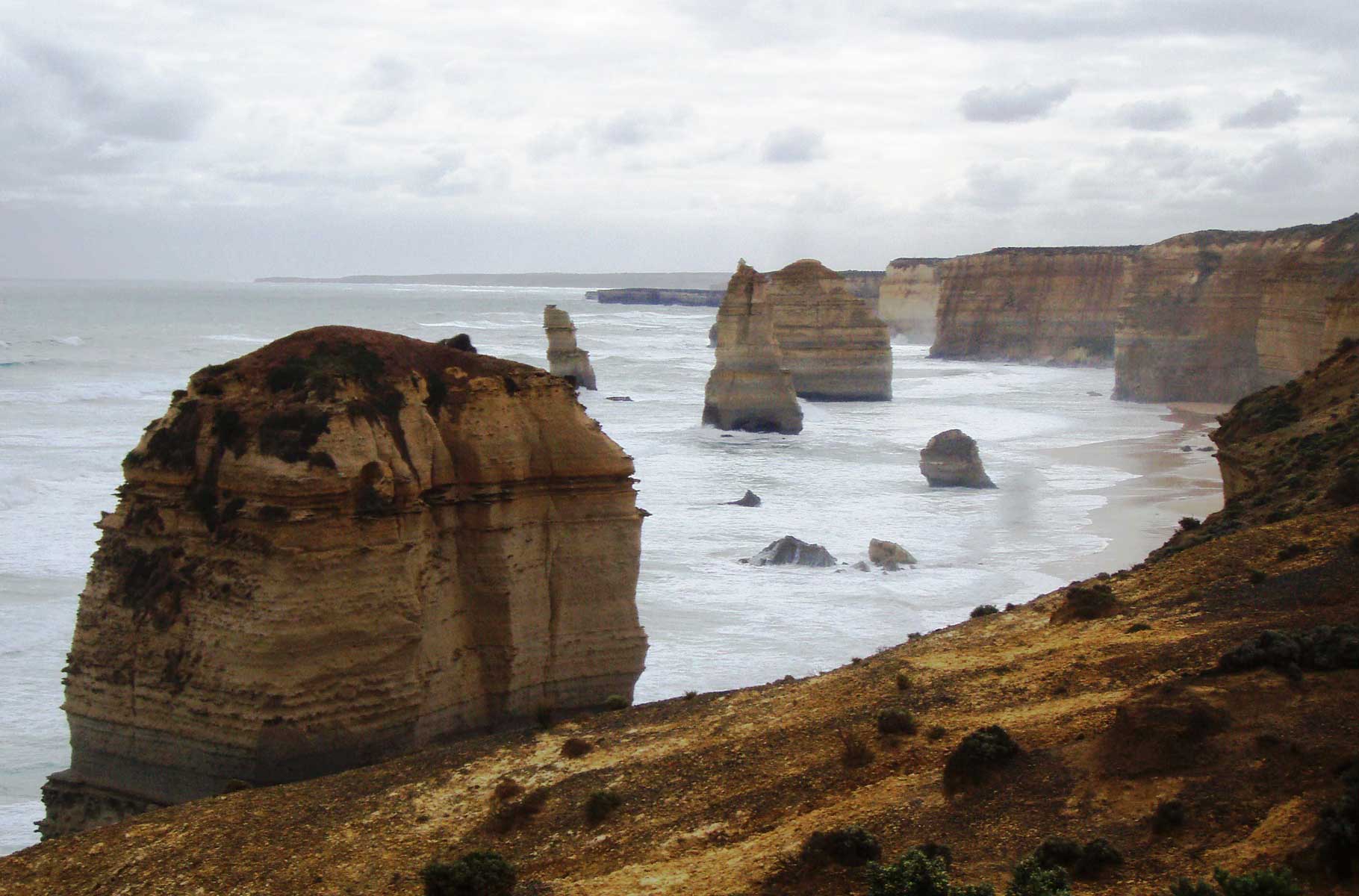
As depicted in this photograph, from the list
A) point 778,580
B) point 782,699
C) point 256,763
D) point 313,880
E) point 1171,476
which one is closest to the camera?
point 313,880

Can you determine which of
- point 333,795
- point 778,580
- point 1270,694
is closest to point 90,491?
point 778,580

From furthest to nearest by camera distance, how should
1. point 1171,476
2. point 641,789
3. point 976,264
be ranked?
point 976,264, point 1171,476, point 641,789

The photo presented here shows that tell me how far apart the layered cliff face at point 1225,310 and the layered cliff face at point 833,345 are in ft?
41.9

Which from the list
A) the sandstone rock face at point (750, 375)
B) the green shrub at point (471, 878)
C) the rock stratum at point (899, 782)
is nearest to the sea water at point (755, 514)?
the sandstone rock face at point (750, 375)

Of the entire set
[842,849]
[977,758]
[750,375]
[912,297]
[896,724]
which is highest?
[912,297]

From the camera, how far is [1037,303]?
105438 mm

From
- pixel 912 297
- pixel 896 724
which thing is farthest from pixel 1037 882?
pixel 912 297

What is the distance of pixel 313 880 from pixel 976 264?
102062 mm

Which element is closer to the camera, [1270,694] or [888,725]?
[1270,694]

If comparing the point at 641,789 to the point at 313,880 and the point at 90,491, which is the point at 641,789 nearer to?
the point at 313,880

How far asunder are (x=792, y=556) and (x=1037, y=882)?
20.2 meters

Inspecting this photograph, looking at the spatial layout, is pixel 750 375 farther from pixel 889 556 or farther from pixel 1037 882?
pixel 1037 882

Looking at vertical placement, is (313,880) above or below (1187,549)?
below

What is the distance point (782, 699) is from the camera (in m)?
14.5
